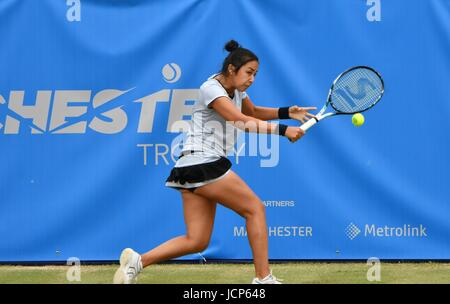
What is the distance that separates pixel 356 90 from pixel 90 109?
1.87 metres

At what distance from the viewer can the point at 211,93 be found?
5316mm

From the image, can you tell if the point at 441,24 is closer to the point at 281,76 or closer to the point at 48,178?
the point at 281,76

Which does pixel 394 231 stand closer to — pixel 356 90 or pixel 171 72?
pixel 356 90

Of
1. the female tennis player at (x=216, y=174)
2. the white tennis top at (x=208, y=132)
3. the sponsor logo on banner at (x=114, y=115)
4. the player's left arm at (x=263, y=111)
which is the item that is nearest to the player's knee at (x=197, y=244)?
the female tennis player at (x=216, y=174)

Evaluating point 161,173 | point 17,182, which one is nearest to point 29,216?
point 17,182

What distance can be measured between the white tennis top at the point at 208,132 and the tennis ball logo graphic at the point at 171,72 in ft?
3.89

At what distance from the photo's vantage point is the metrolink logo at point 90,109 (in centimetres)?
660

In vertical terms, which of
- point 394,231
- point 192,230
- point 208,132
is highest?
point 208,132

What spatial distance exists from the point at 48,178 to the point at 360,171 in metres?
2.08

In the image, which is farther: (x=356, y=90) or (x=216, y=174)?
(x=356, y=90)

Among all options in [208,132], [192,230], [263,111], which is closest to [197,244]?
[192,230]

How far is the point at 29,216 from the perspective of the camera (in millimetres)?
6668

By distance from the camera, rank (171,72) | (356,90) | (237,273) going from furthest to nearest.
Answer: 1. (171,72)
2. (237,273)
3. (356,90)

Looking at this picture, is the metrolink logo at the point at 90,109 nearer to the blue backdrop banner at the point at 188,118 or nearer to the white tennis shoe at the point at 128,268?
the blue backdrop banner at the point at 188,118
